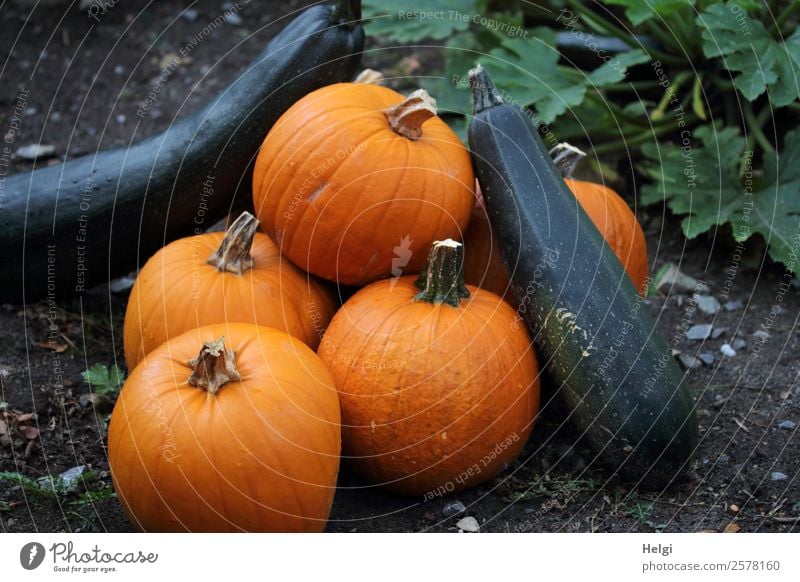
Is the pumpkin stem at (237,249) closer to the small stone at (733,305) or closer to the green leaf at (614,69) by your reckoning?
the green leaf at (614,69)

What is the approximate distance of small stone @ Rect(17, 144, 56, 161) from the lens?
409cm

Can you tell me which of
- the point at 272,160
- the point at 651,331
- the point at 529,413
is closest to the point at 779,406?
the point at 651,331

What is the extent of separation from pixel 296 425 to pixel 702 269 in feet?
6.77

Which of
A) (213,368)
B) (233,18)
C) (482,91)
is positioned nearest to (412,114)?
(482,91)

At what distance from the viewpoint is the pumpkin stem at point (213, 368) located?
2.06 m

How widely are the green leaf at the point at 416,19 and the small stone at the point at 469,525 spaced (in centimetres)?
219

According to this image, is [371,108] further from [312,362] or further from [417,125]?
[312,362]

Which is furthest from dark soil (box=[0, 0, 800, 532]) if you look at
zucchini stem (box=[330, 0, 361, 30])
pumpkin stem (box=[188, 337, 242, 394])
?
zucchini stem (box=[330, 0, 361, 30])

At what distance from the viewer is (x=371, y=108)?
8.47 ft

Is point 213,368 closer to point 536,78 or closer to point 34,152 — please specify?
point 536,78

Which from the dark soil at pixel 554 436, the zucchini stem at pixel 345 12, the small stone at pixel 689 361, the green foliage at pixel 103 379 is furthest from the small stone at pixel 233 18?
the small stone at pixel 689 361

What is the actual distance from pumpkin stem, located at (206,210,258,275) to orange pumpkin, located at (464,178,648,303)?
0.64 meters

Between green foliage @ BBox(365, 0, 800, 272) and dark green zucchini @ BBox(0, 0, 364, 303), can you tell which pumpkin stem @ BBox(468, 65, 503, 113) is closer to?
green foliage @ BBox(365, 0, 800, 272)

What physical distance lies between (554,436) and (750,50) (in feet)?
5.47
